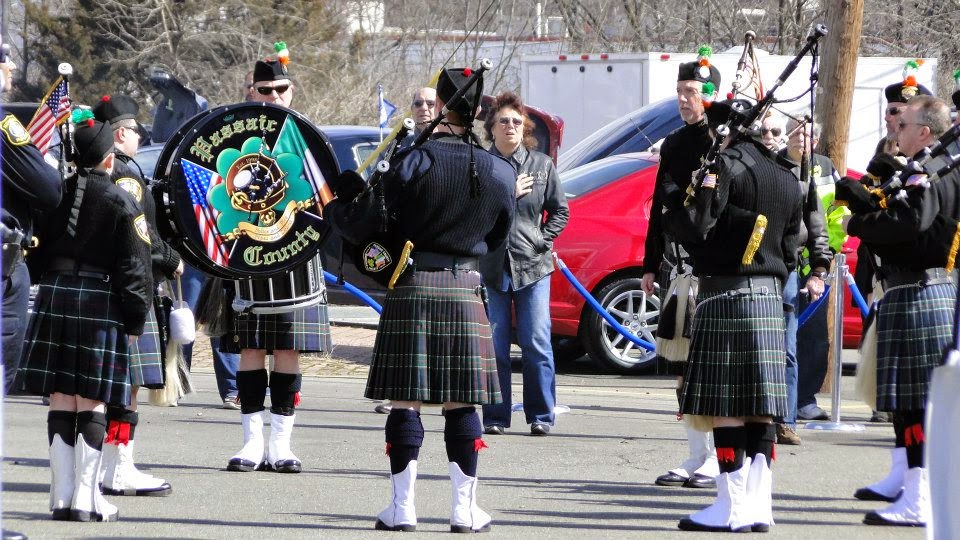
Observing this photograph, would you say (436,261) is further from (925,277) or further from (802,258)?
(802,258)

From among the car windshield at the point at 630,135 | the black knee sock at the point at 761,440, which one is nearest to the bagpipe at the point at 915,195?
the black knee sock at the point at 761,440

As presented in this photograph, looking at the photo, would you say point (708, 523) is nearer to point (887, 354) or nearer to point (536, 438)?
point (887, 354)

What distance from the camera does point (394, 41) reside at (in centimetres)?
3531

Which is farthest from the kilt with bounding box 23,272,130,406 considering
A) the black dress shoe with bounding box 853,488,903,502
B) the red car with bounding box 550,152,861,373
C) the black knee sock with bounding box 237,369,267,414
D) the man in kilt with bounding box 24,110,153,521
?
the red car with bounding box 550,152,861,373

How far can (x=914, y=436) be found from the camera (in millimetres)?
6641

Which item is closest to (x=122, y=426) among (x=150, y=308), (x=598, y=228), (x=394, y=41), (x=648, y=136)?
(x=150, y=308)

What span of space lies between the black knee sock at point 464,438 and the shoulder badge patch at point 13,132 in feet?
6.59

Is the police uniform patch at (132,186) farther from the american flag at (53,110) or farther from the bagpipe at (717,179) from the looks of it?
the bagpipe at (717,179)

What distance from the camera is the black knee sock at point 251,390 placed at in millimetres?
7648

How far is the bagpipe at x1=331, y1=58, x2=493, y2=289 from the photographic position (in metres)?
6.08

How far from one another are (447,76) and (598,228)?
5582mm

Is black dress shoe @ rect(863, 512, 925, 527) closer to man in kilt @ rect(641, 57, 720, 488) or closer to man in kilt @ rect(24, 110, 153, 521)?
man in kilt @ rect(641, 57, 720, 488)

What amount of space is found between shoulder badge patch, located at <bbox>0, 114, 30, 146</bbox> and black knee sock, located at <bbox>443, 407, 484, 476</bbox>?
2.01 meters

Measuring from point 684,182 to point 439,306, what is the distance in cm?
151
